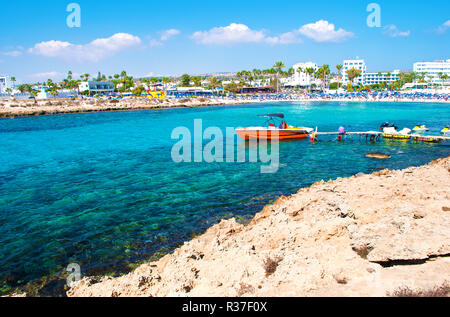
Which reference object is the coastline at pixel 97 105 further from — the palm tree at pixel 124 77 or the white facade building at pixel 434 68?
the white facade building at pixel 434 68

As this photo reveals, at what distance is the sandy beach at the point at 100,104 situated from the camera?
299 feet

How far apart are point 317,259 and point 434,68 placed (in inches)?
9352

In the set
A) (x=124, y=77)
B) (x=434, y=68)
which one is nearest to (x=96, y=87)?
(x=124, y=77)

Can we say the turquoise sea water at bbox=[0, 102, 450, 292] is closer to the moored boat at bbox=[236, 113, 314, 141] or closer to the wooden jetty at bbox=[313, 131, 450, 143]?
the wooden jetty at bbox=[313, 131, 450, 143]

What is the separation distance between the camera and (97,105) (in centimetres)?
10581

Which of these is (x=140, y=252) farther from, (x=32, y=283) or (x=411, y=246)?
(x=411, y=246)

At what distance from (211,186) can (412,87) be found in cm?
18435

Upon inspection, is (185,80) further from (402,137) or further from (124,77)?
(402,137)

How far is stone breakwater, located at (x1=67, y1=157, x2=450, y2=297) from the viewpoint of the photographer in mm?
6273

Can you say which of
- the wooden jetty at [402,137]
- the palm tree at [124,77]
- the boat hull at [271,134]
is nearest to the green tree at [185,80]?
the palm tree at [124,77]

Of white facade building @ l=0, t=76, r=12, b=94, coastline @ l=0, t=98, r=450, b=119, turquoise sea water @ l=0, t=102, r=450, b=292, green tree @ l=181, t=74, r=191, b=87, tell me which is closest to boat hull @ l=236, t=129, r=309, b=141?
turquoise sea water @ l=0, t=102, r=450, b=292

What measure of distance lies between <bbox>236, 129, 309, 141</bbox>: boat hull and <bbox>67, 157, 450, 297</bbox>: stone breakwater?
22735 millimetres

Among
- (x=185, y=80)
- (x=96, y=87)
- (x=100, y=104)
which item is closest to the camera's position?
(x=100, y=104)
